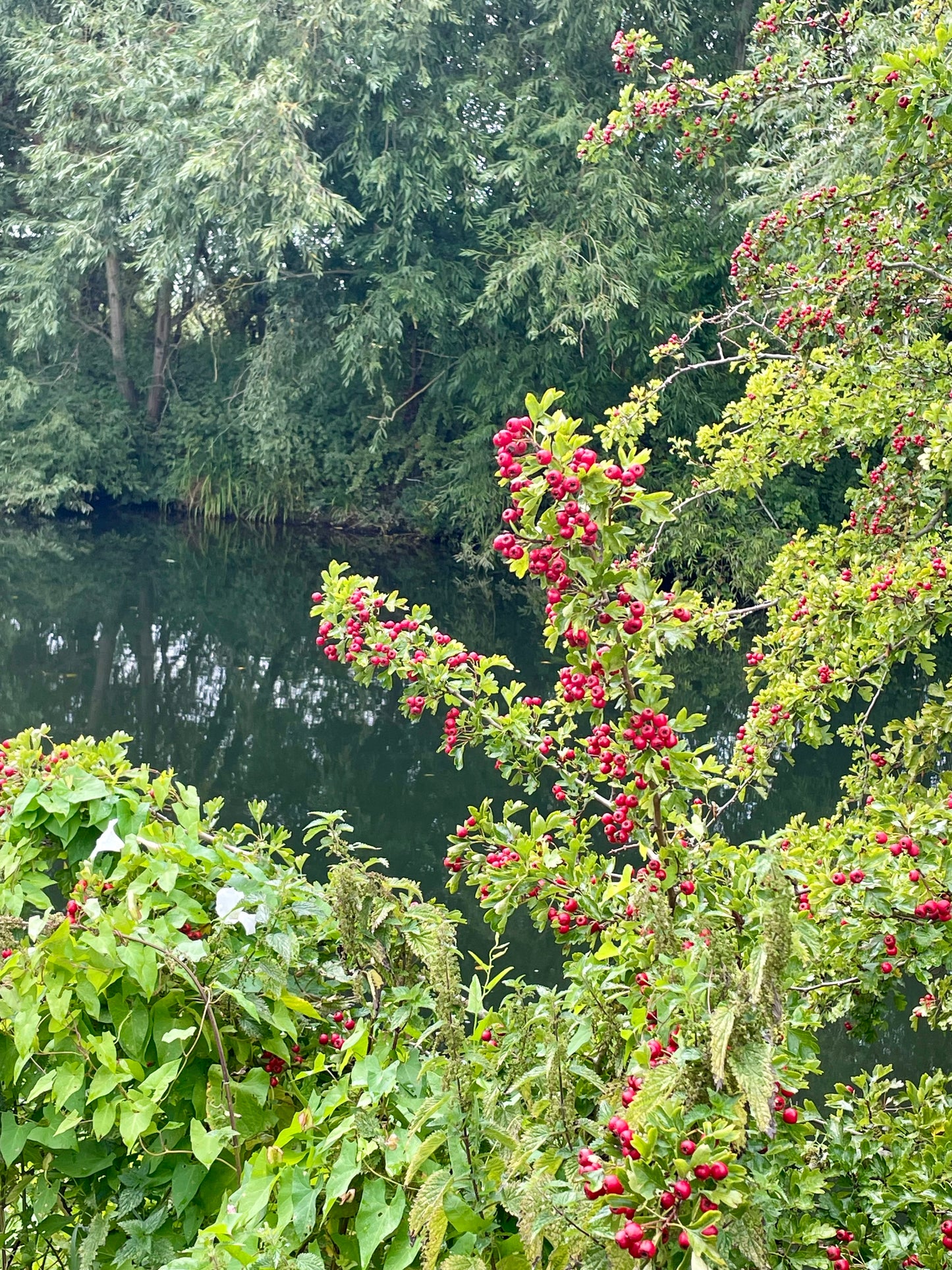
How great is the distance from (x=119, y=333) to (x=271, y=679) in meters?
9.20

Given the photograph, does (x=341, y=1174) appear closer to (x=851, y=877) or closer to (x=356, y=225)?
(x=851, y=877)

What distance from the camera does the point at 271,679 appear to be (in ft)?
30.1

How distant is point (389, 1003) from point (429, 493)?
13.4 meters

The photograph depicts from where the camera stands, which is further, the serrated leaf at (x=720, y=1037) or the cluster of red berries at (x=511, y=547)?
the cluster of red berries at (x=511, y=547)

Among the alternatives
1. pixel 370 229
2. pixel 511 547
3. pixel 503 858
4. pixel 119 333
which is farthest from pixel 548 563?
pixel 119 333

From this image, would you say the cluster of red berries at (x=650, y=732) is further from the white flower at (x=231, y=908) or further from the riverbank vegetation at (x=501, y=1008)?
the white flower at (x=231, y=908)

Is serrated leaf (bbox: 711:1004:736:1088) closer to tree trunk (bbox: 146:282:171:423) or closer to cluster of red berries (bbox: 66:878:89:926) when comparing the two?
cluster of red berries (bbox: 66:878:89:926)

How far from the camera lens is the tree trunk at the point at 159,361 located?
1634 centimetres

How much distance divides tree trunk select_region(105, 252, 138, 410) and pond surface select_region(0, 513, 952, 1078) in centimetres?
284

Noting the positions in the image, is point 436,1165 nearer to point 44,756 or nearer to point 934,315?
point 44,756

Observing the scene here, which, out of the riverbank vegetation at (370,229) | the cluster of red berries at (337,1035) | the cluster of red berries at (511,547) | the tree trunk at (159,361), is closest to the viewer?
the cluster of red berries at (511,547)

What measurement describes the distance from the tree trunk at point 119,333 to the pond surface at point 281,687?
112 inches

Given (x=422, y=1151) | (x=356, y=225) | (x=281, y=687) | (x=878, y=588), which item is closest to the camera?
(x=422, y=1151)

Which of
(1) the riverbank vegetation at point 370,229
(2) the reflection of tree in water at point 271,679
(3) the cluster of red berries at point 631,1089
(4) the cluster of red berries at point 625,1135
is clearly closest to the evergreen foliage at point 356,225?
(1) the riverbank vegetation at point 370,229
